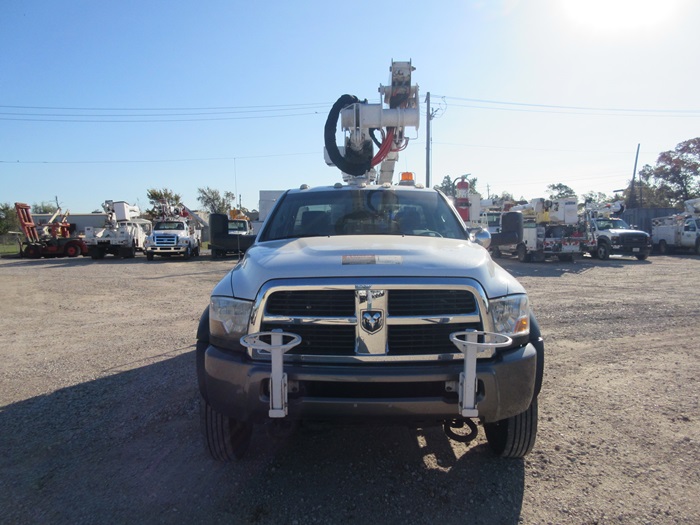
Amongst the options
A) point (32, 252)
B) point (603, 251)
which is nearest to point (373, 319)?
point (603, 251)

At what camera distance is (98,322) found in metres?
7.62

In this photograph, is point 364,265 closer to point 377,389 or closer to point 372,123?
point 377,389

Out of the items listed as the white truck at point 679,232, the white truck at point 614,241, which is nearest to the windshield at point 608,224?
the white truck at point 614,241

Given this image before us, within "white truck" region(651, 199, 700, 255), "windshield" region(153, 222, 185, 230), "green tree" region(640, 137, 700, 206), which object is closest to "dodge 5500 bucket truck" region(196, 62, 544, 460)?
"windshield" region(153, 222, 185, 230)

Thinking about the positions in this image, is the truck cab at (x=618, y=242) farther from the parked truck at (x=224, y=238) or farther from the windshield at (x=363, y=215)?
the parked truck at (x=224, y=238)

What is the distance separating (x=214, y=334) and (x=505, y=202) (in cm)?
2306

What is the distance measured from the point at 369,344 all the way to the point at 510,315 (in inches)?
33.3

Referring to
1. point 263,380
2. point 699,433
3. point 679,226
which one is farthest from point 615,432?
point 679,226

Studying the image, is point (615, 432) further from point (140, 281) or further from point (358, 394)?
point (140, 281)

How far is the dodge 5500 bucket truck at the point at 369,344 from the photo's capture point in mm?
2330

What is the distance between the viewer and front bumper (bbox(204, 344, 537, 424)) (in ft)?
7.63

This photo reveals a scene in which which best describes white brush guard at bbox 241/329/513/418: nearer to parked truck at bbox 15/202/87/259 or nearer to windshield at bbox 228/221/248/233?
windshield at bbox 228/221/248/233

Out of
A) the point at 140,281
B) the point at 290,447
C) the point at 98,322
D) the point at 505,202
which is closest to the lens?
the point at 290,447

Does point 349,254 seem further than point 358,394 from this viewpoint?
Yes
